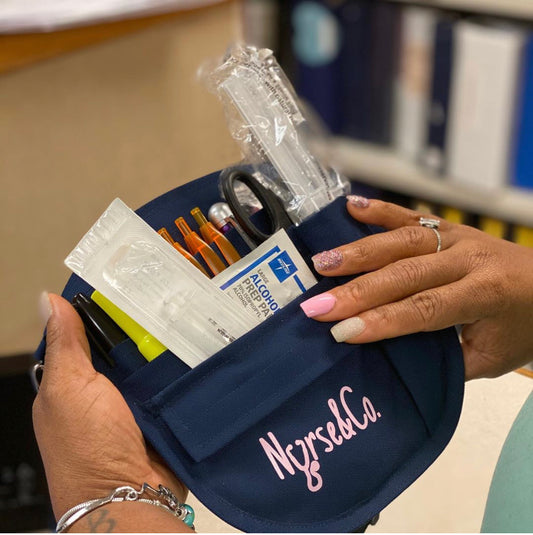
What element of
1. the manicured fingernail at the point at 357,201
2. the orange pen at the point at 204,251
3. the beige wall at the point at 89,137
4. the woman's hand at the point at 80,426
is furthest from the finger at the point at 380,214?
the beige wall at the point at 89,137

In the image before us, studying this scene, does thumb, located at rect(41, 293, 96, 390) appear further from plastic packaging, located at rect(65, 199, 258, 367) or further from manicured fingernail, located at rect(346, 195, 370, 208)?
manicured fingernail, located at rect(346, 195, 370, 208)

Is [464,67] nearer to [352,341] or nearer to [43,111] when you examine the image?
[43,111]

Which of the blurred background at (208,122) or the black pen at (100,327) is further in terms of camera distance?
the blurred background at (208,122)

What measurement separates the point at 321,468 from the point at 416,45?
1.10 meters

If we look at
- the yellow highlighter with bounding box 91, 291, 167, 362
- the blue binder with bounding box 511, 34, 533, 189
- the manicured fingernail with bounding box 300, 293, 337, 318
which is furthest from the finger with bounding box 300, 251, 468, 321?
the blue binder with bounding box 511, 34, 533, 189

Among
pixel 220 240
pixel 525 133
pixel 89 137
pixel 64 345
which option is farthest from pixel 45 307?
pixel 525 133

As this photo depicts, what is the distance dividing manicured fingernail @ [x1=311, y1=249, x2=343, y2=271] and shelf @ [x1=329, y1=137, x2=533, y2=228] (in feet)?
2.98

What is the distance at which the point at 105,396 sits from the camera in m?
0.55

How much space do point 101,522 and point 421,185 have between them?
121 cm

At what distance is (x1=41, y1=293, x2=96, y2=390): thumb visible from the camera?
555 millimetres

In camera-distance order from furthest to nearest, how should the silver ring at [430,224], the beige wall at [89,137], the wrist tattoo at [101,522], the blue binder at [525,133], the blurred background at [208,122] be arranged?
the blue binder at [525,133]
the beige wall at [89,137]
the blurred background at [208,122]
the silver ring at [430,224]
the wrist tattoo at [101,522]

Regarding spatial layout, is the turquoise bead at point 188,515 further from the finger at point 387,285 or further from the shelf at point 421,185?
the shelf at point 421,185

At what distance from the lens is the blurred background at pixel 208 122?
1045 millimetres

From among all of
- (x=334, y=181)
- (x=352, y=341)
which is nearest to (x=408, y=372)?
(x=352, y=341)
